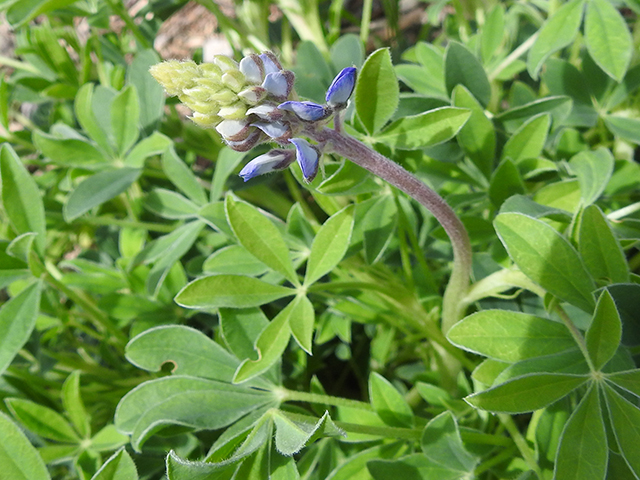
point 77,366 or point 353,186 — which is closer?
point 353,186

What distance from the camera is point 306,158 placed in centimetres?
68

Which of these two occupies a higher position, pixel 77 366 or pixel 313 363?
pixel 77 366

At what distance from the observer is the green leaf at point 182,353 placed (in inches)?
43.9

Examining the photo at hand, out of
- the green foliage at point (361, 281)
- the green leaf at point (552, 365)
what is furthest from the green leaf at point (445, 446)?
the green leaf at point (552, 365)

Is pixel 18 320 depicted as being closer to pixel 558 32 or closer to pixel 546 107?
pixel 546 107

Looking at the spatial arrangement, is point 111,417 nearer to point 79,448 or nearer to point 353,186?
point 79,448

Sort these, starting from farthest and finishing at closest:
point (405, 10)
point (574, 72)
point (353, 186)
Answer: point (405, 10), point (574, 72), point (353, 186)

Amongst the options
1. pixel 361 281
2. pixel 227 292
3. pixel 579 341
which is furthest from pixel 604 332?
pixel 227 292

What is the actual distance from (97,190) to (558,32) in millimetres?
1105

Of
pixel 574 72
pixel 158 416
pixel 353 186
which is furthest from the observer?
pixel 574 72

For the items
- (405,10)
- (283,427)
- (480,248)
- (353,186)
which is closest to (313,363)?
(480,248)

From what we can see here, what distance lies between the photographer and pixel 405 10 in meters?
2.68

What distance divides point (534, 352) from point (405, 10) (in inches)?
84.2

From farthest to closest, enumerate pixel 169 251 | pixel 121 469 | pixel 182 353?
pixel 169 251
pixel 182 353
pixel 121 469
